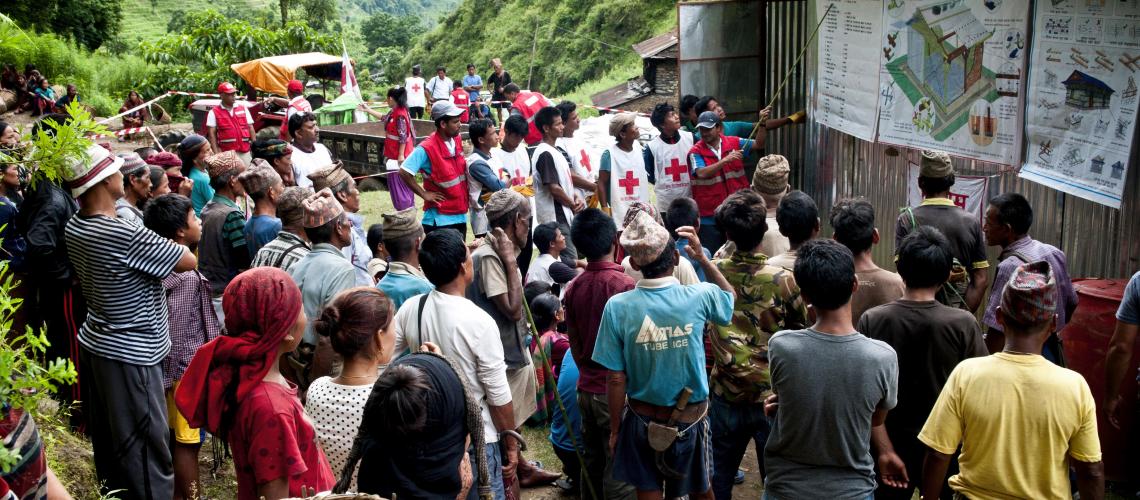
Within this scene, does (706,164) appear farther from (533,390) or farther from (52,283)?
(52,283)

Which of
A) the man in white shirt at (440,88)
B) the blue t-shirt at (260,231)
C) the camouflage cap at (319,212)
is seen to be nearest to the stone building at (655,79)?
the man in white shirt at (440,88)

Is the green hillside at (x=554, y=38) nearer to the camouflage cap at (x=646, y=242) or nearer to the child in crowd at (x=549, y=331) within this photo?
the child in crowd at (x=549, y=331)

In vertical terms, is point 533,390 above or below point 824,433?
below

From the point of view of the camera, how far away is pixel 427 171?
7.89 meters

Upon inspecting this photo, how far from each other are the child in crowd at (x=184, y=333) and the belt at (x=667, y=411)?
249 cm

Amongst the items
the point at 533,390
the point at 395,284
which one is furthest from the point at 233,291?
the point at 533,390

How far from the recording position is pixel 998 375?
3.15 metres

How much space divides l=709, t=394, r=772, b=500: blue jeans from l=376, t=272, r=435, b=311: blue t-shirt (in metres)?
1.50

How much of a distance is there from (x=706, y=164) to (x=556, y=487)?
3518 millimetres

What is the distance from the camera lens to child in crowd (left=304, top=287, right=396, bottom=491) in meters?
3.43

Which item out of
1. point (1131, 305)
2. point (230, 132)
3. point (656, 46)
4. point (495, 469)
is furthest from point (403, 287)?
point (656, 46)

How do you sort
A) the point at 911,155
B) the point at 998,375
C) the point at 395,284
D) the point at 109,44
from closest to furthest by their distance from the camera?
1. the point at 998,375
2. the point at 395,284
3. the point at 911,155
4. the point at 109,44

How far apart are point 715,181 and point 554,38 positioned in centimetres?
3187

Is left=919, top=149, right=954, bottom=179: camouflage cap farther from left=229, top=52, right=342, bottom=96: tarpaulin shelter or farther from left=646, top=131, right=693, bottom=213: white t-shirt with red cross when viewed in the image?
left=229, top=52, right=342, bottom=96: tarpaulin shelter
